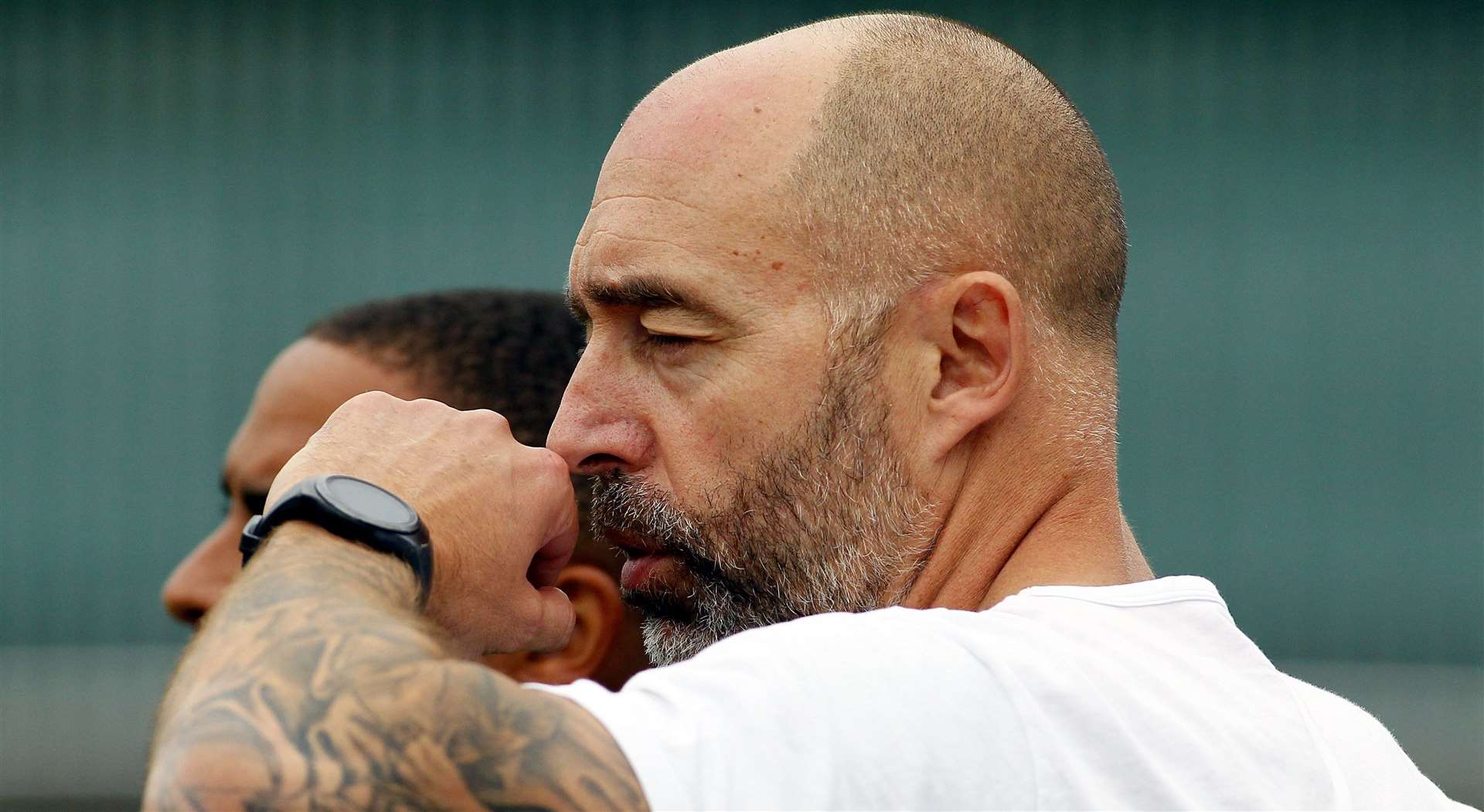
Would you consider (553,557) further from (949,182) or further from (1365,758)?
(1365,758)

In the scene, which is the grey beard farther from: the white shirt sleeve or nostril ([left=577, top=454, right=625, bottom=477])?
the white shirt sleeve

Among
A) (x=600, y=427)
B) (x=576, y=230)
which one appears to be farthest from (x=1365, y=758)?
(x=576, y=230)

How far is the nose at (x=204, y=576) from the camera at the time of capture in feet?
12.8

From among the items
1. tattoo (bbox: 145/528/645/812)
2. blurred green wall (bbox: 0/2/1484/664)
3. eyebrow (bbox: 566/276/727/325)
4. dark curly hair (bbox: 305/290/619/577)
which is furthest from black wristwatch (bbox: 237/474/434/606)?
blurred green wall (bbox: 0/2/1484/664)

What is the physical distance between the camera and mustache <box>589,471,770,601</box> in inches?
95.6

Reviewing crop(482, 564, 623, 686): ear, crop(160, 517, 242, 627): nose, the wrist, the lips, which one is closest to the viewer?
the wrist

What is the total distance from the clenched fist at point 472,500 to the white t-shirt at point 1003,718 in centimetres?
35

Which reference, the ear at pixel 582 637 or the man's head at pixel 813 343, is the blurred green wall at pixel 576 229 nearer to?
the ear at pixel 582 637

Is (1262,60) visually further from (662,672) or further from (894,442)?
(662,672)

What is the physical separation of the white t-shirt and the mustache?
0.47m

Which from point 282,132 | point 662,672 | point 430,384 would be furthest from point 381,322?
point 282,132

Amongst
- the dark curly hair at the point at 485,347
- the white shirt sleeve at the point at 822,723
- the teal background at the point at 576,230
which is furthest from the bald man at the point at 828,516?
the teal background at the point at 576,230

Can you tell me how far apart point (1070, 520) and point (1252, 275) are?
193 inches

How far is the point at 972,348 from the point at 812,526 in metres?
0.38
